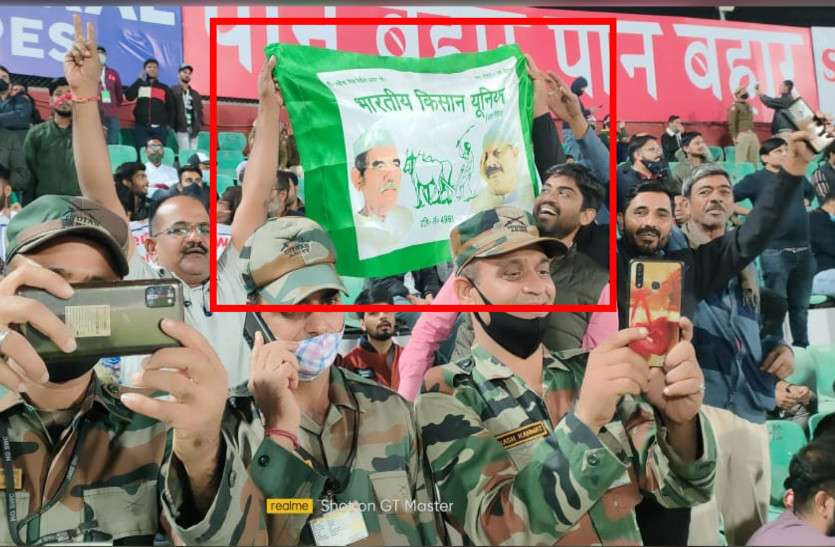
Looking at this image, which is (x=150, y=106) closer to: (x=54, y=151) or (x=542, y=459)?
Answer: (x=54, y=151)

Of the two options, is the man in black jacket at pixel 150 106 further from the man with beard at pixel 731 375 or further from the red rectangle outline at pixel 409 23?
the man with beard at pixel 731 375

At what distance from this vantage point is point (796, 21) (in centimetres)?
305

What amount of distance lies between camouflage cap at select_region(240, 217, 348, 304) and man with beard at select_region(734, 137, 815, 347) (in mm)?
1392

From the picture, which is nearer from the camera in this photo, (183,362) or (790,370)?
(183,362)

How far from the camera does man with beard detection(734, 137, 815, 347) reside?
2.98 meters

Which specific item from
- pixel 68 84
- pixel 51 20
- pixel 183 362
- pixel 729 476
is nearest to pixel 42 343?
pixel 183 362

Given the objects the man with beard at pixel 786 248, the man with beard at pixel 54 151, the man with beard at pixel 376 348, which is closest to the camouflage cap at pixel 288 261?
the man with beard at pixel 376 348

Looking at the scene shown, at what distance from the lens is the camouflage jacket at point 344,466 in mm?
2809

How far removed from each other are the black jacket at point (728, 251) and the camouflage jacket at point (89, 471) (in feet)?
5.50

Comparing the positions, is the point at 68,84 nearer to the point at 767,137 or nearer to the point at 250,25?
the point at 250,25

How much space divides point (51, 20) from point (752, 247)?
2464 mm

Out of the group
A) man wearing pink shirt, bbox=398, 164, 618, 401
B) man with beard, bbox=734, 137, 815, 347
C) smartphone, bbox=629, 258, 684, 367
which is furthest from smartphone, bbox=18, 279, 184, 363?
man with beard, bbox=734, 137, 815, 347

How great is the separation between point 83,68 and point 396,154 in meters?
1.07

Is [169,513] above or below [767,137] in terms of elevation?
below
